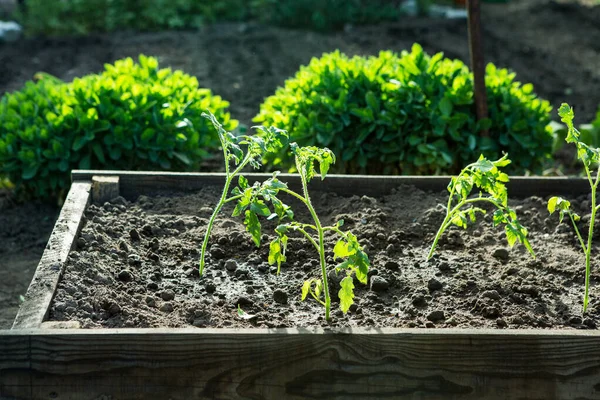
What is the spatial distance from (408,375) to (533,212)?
163 cm

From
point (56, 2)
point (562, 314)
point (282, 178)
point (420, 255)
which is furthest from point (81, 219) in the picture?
point (56, 2)

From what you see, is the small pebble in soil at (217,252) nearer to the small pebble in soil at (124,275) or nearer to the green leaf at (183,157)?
the small pebble in soil at (124,275)

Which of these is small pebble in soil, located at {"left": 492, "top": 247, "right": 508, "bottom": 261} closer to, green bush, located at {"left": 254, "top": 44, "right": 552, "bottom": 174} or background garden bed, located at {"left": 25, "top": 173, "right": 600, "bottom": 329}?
background garden bed, located at {"left": 25, "top": 173, "right": 600, "bottom": 329}

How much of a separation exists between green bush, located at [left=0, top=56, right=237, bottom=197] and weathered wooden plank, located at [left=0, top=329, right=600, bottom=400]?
2.53 meters

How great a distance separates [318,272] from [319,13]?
27.4 feet

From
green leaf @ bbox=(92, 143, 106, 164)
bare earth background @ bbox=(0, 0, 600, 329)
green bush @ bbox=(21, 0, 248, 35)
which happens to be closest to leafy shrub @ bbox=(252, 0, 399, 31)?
bare earth background @ bbox=(0, 0, 600, 329)

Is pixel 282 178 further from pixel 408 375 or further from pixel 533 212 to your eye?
pixel 408 375

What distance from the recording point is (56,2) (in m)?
11.8

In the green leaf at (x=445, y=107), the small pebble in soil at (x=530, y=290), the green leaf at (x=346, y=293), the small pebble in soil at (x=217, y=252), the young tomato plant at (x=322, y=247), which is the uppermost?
the young tomato plant at (x=322, y=247)

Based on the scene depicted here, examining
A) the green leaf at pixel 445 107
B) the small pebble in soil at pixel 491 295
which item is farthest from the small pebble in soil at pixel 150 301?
the green leaf at pixel 445 107

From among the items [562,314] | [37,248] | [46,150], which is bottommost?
[37,248]

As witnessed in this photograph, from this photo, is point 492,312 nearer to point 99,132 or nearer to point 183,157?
point 183,157

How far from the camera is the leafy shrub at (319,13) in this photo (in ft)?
38.6

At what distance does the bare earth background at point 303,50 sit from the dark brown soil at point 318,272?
376 centimetres
